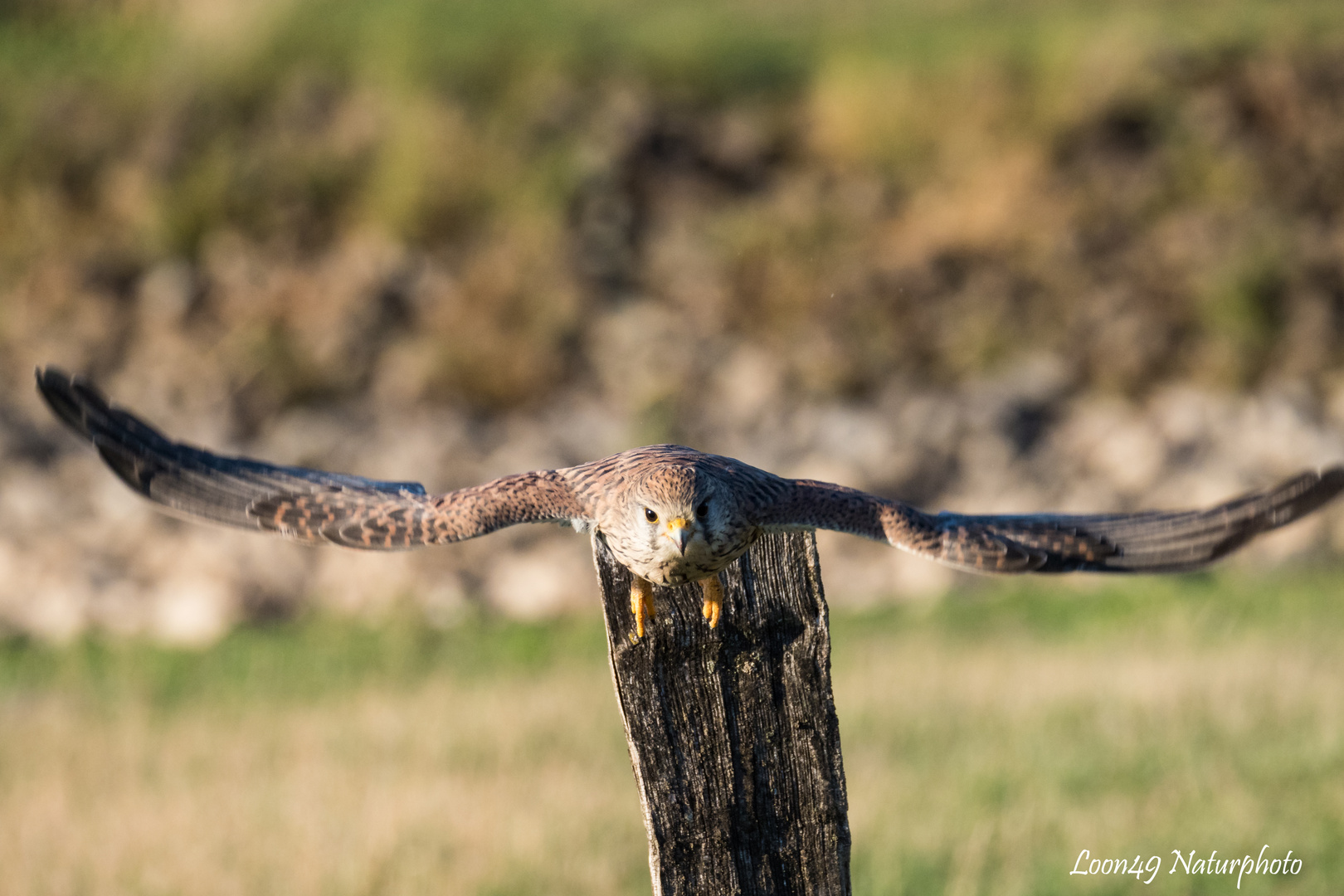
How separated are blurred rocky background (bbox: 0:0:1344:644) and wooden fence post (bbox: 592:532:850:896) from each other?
726 centimetres

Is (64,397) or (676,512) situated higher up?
(64,397)

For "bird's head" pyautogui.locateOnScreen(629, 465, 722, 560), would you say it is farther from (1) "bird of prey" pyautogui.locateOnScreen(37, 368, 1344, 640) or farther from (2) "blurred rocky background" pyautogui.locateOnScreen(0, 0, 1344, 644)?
(2) "blurred rocky background" pyautogui.locateOnScreen(0, 0, 1344, 644)

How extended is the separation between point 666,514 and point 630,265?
453 inches

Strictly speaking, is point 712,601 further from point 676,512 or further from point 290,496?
point 290,496

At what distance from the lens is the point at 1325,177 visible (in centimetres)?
1570

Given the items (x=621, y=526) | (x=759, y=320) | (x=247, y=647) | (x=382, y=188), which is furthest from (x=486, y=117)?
(x=621, y=526)

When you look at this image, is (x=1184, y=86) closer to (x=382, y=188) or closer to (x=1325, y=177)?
(x=1325, y=177)

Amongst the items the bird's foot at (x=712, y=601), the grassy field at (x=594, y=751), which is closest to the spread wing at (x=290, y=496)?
the bird's foot at (x=712, y=601)

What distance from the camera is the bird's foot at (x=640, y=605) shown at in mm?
3498

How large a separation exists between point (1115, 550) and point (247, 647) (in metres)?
7.73

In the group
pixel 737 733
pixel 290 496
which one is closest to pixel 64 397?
pixel 290 496

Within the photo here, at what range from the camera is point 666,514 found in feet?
11.1

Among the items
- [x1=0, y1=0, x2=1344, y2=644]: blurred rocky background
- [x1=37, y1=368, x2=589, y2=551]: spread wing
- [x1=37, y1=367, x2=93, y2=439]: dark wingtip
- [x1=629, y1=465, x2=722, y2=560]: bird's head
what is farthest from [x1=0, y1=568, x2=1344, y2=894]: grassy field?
[x1=629, y1=465, x2=722, y2=560]: bird's head

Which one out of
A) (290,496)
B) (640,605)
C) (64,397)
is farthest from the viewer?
(290,496)
